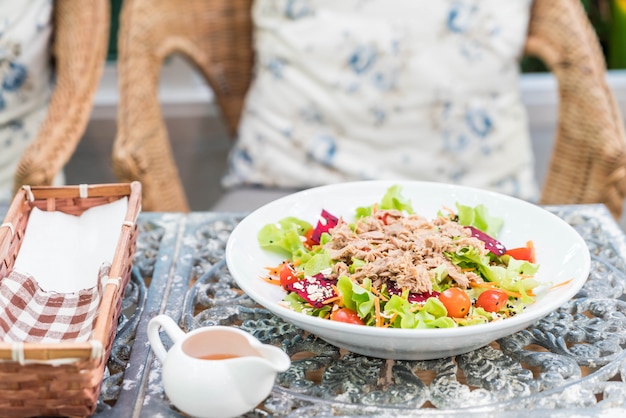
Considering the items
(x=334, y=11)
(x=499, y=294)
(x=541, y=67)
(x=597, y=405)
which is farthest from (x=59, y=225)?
(x=541, y=67)

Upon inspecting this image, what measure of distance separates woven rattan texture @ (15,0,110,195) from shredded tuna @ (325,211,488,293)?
27.8 inches

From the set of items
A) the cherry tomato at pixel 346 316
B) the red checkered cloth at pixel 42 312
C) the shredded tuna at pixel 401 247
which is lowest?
the red checkered cloth at pixel 42 312

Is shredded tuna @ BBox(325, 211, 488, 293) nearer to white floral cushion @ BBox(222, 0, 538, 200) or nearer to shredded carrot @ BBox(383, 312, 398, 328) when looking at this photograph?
shredded carrot @ BBox(383, 312, 398, 328)

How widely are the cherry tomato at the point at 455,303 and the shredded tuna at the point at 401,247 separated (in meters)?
0.03

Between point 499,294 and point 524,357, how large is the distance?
0.08 meters

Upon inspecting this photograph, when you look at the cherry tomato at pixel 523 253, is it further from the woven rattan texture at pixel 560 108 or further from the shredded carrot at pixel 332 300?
the woven rattan texture at pixel 560 108

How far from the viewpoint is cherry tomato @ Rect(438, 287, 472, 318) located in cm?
89

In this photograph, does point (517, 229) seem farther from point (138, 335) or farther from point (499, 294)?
point (138, 335)

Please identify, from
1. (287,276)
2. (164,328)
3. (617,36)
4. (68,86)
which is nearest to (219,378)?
(164,328)

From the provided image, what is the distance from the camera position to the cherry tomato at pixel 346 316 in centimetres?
88

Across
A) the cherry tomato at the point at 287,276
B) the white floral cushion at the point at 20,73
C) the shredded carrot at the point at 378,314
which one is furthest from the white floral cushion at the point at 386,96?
the shredded carrot at the point at 378,314

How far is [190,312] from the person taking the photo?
→ 103 cm

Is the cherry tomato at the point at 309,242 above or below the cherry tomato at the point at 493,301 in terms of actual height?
below

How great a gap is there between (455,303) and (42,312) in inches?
20.2
